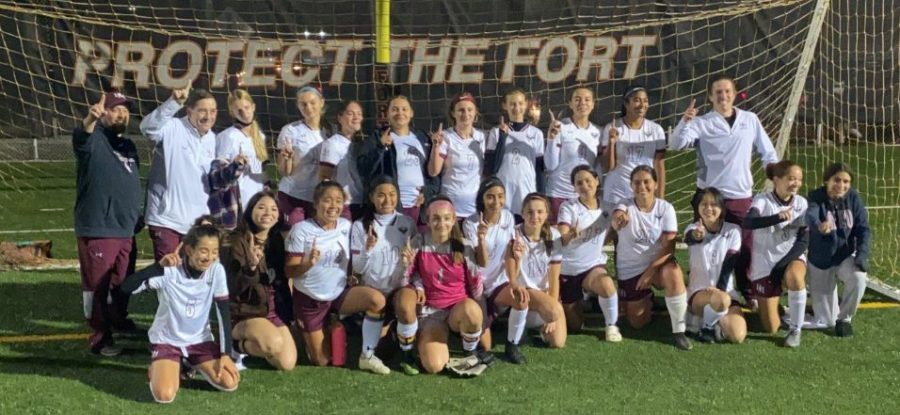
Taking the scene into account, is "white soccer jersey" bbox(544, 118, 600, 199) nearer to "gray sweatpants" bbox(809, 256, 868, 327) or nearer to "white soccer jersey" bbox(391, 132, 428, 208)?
"white soccer jersey" bbox(391, 132, 428, 208)

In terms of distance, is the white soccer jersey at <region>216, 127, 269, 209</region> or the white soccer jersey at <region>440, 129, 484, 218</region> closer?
the white soccer jersey at <region>216, 127, 269, 209</region>

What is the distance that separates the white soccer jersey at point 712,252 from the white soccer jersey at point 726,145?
1.73ft

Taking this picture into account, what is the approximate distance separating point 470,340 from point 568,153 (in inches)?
62.4

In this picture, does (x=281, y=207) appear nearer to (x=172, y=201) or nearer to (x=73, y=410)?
(x=172, y=201)

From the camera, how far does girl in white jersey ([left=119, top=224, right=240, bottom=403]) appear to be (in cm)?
429

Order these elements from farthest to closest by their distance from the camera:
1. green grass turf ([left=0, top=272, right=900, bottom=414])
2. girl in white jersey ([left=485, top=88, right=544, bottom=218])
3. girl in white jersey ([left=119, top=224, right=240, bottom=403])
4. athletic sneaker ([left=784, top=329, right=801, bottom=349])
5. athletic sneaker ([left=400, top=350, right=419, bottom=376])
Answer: girl in white jersey ([left=485, top=88, right=544, bottom=218])
athletic sneaker ([left=784, top=329, right=801, bottom=349])
athletic sneaker ([left=400, top=350, right=419, bottom=376])
girl in white jersey ([left=119, top=224, right=240, bottom=403])
green grass turf ([left=0, top=272, right=900, bottom=414])

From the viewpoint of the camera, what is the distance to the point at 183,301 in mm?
4336

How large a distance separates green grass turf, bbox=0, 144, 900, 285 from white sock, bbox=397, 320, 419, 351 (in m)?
3.61

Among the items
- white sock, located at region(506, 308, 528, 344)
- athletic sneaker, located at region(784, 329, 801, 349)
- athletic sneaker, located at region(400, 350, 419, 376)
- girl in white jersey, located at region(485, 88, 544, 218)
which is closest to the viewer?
athletic sneaker, located at region(400, 350, 419, 376)

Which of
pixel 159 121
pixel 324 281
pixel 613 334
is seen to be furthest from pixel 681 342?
pixel 159 121

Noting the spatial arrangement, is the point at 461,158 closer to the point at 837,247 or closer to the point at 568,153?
the point at 568,153

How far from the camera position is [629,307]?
17.9 feet

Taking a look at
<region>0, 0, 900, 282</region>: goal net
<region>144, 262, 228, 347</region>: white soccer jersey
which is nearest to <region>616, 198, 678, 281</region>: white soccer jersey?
<region>144, 262, 228, 347</region>: white soccer jersey

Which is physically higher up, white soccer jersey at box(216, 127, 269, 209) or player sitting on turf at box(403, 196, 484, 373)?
white soccer jersey at box(216, 127, 269, 209)
